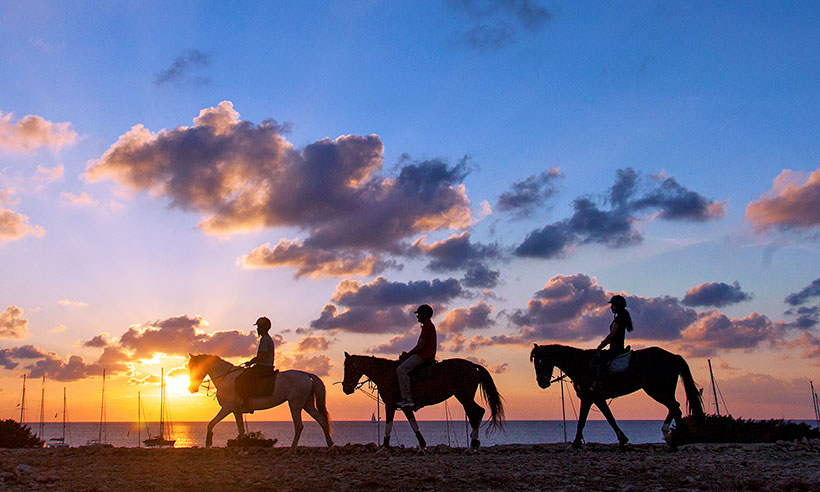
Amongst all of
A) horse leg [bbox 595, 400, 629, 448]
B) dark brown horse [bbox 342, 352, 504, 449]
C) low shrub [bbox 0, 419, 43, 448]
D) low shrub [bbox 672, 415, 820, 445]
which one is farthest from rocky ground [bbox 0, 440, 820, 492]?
low shrub [bbox 0, 419, 43, 448]

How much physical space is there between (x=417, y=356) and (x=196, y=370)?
5.44m

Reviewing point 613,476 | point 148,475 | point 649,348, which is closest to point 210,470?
point 148,475

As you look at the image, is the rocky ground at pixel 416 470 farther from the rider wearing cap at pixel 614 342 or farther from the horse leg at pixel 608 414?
the rider wearing cap at pixel 614 342

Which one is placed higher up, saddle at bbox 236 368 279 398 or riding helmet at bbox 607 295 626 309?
riding helmet at bbox 607 295 626 309

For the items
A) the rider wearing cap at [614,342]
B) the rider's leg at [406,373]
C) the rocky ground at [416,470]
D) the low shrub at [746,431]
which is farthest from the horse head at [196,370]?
the low shrub at [746,431]

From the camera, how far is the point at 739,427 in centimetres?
1836

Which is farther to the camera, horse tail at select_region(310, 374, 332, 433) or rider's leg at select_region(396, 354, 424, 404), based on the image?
horse tail at select_region(310, 374, 332, 433)

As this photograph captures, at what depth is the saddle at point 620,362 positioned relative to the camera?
15.6 meters

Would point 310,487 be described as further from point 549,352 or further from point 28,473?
point 549,352

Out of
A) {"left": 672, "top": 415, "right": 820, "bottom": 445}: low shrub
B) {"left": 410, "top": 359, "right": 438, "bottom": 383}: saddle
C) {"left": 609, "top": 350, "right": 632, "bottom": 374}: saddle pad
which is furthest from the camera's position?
{"left": 672, "top": 415, "right": 820, "bottom": 445}: low shrub

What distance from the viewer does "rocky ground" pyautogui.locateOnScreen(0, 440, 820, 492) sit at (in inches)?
419

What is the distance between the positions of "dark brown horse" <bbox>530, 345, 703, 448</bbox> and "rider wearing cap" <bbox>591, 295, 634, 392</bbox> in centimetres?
14

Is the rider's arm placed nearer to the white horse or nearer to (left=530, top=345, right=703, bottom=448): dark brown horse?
(left=530, top=345, right=703, bottom=448): dark brown horse

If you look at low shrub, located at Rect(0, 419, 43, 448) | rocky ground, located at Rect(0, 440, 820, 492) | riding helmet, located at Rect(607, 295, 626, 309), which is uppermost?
riding helmet, located at Rect(607, 295, 626, 309)
